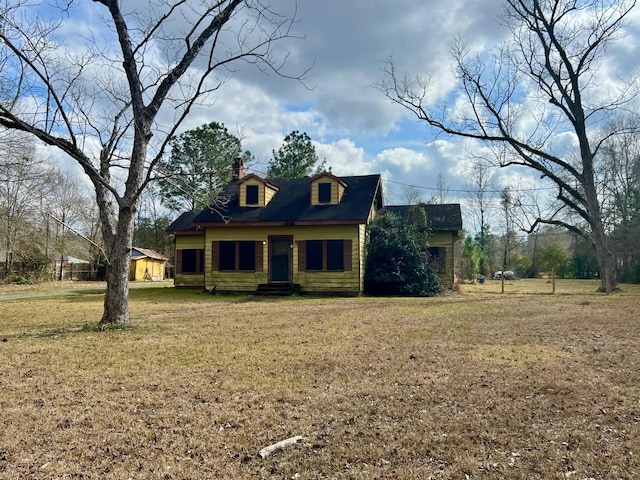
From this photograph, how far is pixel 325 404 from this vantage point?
4.09m

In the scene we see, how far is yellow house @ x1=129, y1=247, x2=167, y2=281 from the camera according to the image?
113ft

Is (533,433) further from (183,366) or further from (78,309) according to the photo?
(78,309)

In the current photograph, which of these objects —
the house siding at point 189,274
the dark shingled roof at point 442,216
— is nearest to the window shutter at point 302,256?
the house siding at point 189,274

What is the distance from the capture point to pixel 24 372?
528 cm

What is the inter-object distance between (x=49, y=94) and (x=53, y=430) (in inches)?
255

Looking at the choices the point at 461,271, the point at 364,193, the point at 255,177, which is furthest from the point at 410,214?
the point at 461,271

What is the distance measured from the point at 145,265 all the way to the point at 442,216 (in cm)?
2456

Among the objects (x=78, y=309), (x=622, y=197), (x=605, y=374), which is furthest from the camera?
(x=622, y=197)

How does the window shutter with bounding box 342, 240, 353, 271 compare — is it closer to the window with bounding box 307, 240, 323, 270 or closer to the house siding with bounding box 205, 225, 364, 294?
the house siding with bounding box 205, 225, 364, 294

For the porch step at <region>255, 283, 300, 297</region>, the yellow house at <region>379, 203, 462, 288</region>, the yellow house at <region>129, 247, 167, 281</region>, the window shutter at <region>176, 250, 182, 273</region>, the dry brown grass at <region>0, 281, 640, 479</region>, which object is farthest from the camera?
the yellow house at <region>129, 247, 167, 281</region>

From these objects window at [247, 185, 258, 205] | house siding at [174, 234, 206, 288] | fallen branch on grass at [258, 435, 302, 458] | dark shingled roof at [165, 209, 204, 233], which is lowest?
fallen branch on grass at [258, 435, 302, 458]

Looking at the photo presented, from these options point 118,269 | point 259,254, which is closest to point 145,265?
point 259,254

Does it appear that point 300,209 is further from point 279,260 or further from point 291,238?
point 279,260

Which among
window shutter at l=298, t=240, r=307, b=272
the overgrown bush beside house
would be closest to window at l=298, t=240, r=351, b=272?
window shutter at l=298, t=240, r=307, b=272
